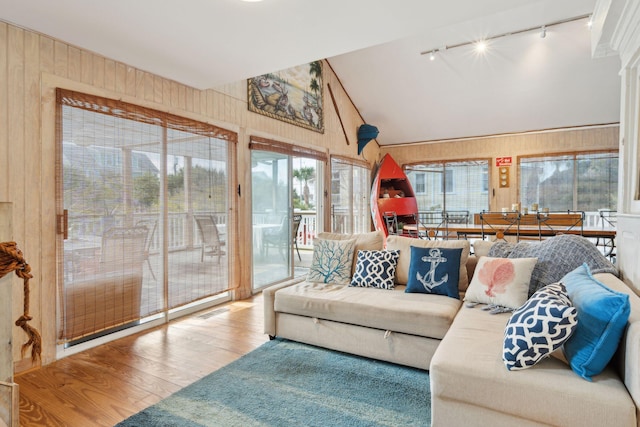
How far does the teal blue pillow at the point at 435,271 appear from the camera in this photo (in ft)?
8.87

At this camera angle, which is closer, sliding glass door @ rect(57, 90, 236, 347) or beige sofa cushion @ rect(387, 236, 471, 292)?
sliding glass door @ rect(57, 90, 236, 347)

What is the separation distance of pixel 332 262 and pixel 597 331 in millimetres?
2054

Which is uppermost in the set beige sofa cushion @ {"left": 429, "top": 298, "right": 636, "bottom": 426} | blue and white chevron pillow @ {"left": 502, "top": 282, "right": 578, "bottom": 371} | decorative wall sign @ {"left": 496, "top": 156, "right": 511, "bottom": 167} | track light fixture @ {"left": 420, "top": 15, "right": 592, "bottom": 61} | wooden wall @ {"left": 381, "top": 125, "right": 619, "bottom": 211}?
track light fixture @ {"left": 420, "top": 15, "right": 592, "bottom": 61}

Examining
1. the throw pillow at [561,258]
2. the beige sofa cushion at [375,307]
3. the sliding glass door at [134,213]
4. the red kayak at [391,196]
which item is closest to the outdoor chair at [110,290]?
the sliding glass door at [134,213]

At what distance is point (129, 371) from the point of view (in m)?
2.47

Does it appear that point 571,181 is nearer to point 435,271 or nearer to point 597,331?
point 435,271

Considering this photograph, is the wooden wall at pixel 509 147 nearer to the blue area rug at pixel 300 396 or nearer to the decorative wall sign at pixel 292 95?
the decorative wall sign at pixel 292 95

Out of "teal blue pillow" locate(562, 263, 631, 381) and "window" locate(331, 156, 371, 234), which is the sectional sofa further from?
"window" locate(331, 156, 371, 234)

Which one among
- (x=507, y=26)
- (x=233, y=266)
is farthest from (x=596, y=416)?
(x=507, y=26)

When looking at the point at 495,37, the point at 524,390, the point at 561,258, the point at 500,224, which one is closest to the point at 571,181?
the point at 500,224

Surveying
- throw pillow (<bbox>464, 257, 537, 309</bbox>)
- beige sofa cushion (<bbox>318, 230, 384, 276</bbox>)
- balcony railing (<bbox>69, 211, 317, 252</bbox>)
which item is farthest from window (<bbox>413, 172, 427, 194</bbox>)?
throw pillow (<bbox>464, 257, 537, 309</bbox>)

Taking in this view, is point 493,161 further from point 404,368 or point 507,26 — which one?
point 404,368

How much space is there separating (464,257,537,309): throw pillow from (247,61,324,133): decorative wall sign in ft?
10.4

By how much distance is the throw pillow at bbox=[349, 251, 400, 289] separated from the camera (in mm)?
3002
